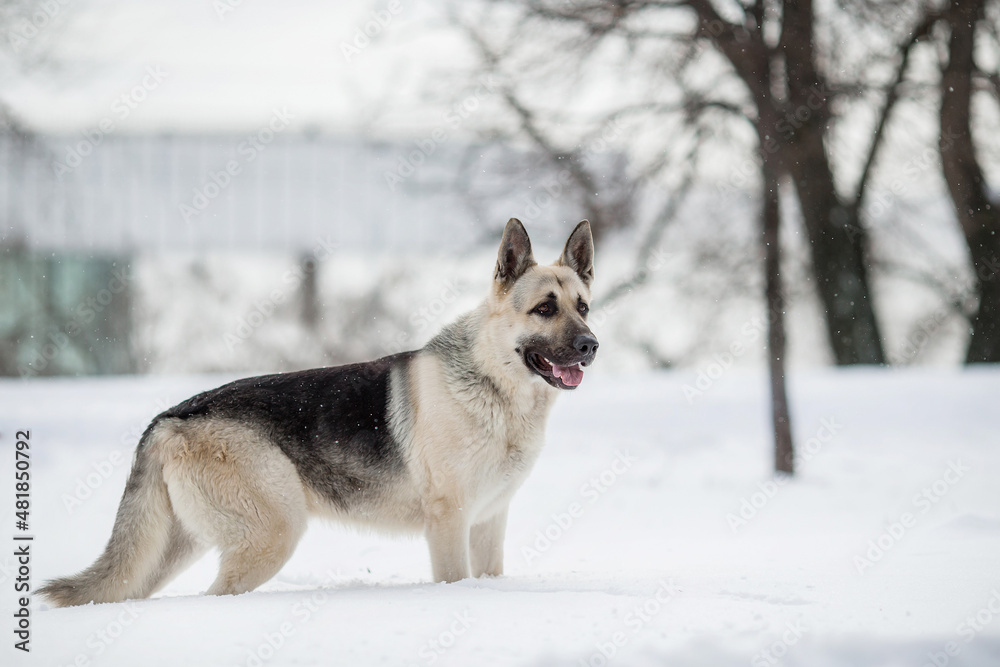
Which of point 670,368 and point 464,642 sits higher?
point 670,368

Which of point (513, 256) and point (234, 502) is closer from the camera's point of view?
point (234, 502)

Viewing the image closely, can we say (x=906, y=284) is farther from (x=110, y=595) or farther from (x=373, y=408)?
(x=110, y=595)

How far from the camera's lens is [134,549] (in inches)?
159

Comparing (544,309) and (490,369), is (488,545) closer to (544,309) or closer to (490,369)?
(490,369)

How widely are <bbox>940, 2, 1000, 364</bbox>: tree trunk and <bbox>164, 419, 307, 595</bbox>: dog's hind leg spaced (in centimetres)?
875

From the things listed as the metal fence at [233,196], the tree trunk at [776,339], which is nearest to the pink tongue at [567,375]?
the tree trunk at [776,339]

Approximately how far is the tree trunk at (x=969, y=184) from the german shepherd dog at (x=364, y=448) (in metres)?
7.00

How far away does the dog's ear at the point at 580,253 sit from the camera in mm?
4918

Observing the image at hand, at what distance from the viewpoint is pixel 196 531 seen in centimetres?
414

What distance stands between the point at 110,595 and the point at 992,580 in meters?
4.63

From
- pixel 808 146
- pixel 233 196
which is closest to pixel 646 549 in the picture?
pixel 808 146

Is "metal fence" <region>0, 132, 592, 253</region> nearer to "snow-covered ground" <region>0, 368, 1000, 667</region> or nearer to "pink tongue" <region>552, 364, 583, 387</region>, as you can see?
"snow-covered ground" <region>0, 368, 1000, 667</region>

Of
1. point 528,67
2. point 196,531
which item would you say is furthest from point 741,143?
point 196,531

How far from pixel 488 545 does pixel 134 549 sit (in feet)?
6.47
